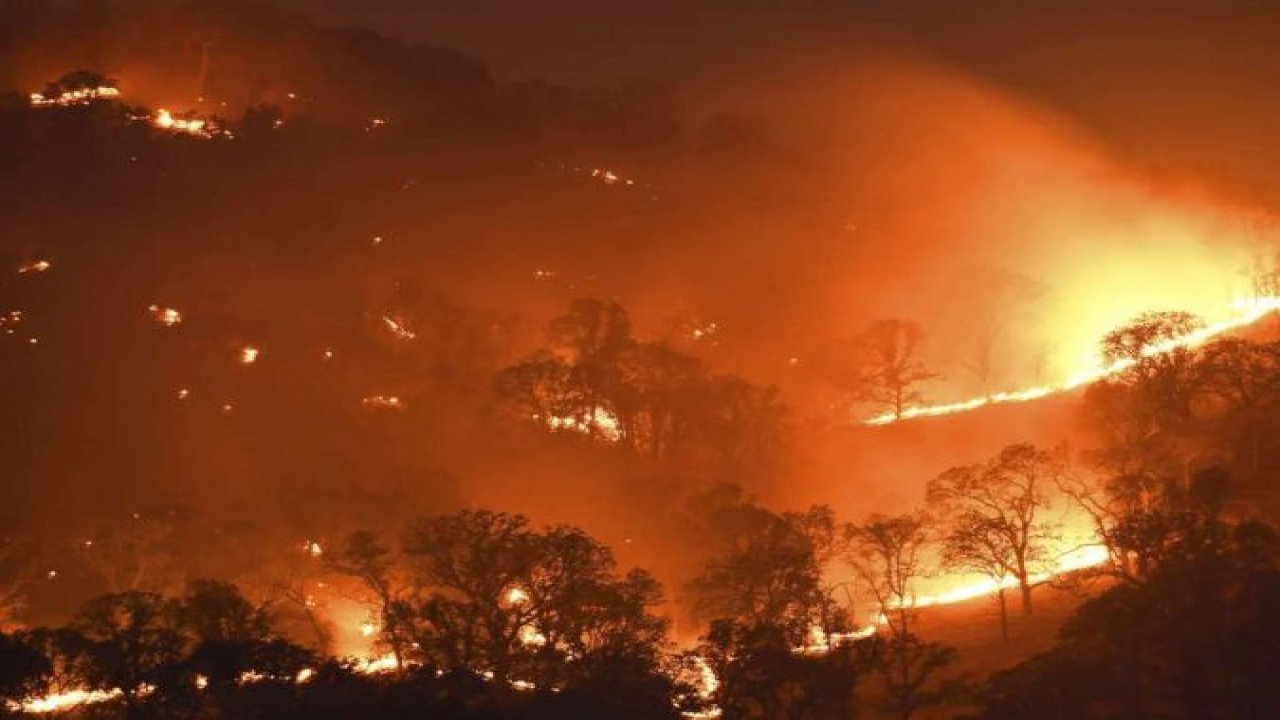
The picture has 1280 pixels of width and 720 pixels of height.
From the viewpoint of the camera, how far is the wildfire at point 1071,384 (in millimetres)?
80188

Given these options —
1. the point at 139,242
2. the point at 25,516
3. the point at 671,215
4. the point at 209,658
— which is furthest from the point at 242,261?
the point at 209,658

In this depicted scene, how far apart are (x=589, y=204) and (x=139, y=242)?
3978cm

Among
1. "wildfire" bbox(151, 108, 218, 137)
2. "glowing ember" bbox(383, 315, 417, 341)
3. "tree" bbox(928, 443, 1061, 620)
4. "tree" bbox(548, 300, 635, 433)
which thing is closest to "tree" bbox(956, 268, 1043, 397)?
"tree" bbox(548, 300, 635, 433)

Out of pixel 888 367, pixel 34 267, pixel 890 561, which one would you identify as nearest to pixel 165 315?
pixel 34 267

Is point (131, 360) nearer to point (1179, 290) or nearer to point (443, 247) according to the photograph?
point (443, 247)

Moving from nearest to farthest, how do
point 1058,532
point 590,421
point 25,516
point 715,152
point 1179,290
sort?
point 1058,532 → point 25,516 → point 590,421 → point 1179,290 → point 715,152

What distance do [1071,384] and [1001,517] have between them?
119ft

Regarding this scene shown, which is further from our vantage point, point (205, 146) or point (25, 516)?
point (205, 146)

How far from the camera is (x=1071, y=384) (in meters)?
84.8

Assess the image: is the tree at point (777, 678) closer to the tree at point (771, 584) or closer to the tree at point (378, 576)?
the tree at point (771, 584)

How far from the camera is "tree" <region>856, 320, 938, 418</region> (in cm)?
8063

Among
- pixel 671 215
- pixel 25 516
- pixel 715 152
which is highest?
pixel 715 152

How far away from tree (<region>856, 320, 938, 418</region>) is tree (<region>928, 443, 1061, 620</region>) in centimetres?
1864

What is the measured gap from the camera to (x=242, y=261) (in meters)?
92.5
